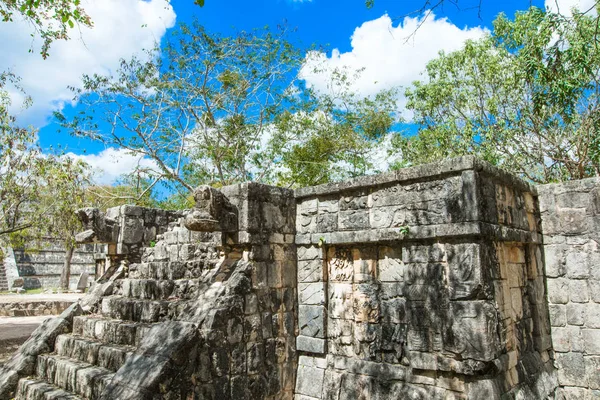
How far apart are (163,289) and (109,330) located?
795 millimetres

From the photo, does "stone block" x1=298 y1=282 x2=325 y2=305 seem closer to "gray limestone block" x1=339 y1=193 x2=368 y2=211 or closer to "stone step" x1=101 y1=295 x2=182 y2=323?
"gray limestone block" x1=339 y1=193 x2=368 y2=211

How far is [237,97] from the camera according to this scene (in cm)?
1445

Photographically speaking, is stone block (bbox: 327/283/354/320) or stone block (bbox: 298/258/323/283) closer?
stone block (bbox: 327/283/354/320)

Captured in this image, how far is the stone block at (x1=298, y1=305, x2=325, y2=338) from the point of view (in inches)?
202

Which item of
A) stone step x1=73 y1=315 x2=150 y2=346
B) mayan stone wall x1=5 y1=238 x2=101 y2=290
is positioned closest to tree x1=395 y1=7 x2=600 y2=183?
stone step x1=73 y1=315 x2=150 y2=346

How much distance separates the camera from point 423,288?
4.45 metres

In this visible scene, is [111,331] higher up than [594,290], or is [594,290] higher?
[594,290]

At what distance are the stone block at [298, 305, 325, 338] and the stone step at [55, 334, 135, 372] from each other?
1.88m

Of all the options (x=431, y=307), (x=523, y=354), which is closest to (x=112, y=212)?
(x=431, y=307)

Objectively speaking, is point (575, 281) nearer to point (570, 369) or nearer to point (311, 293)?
point (570, 369)

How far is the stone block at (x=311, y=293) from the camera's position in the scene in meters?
5.20

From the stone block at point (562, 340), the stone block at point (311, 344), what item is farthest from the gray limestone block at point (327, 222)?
the stone block at point (562, 340)

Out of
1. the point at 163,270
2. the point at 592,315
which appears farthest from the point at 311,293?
the point at 592,315

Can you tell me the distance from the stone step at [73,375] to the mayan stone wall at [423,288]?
2.13m
